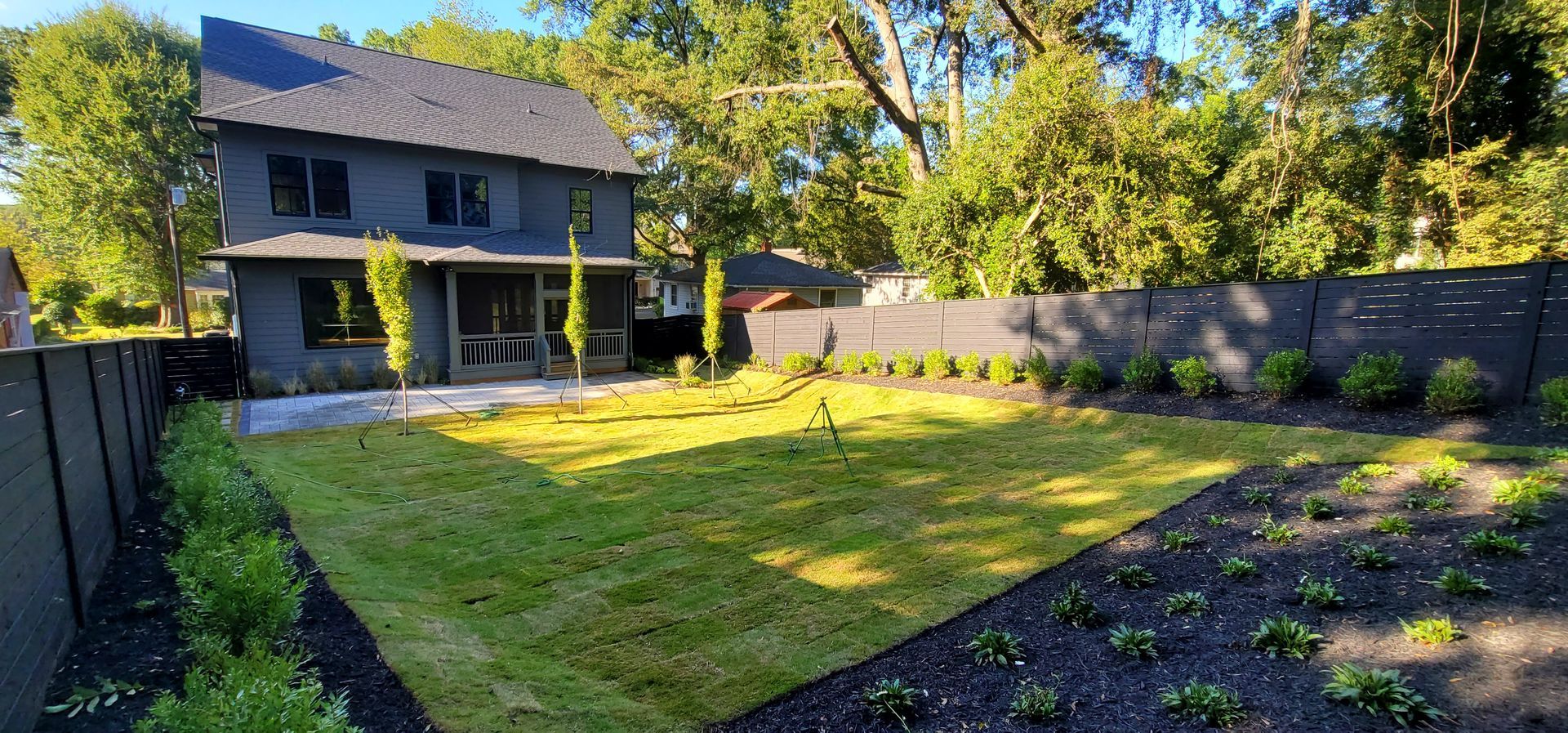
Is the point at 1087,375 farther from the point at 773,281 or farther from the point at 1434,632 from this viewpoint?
the point at 773,281

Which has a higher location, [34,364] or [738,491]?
[34,364]

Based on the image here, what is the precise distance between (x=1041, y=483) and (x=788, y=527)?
2791 mm

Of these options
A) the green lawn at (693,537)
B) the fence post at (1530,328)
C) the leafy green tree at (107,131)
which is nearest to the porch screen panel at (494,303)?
the green lawn at (693,537)

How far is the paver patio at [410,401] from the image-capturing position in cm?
1006

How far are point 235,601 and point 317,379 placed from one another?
12456 millimetres

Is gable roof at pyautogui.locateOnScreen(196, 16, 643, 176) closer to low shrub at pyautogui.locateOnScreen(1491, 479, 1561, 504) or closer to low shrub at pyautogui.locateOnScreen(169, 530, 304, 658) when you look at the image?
low shrub at pyautogui.locateOnScreen(169, 530, 304, 658)

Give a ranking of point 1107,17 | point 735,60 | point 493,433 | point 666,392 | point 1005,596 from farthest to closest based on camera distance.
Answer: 1. point 735,60
2. point 1107,17
3. point 666,392
4. point 493,433
5. point 1005,596

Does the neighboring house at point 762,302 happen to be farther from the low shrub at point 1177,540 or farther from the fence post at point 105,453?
the fence post at point 105,453

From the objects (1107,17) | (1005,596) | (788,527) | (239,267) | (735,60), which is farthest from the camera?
(735,60)

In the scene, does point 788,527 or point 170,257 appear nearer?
point 788,527

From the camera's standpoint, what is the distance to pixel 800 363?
15.0 m

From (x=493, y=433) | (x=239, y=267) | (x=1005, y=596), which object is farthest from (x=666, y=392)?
(x=1005, y=596)

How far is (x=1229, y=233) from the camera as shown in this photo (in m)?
14.6

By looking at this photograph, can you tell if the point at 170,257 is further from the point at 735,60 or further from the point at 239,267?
the point at 735,60
